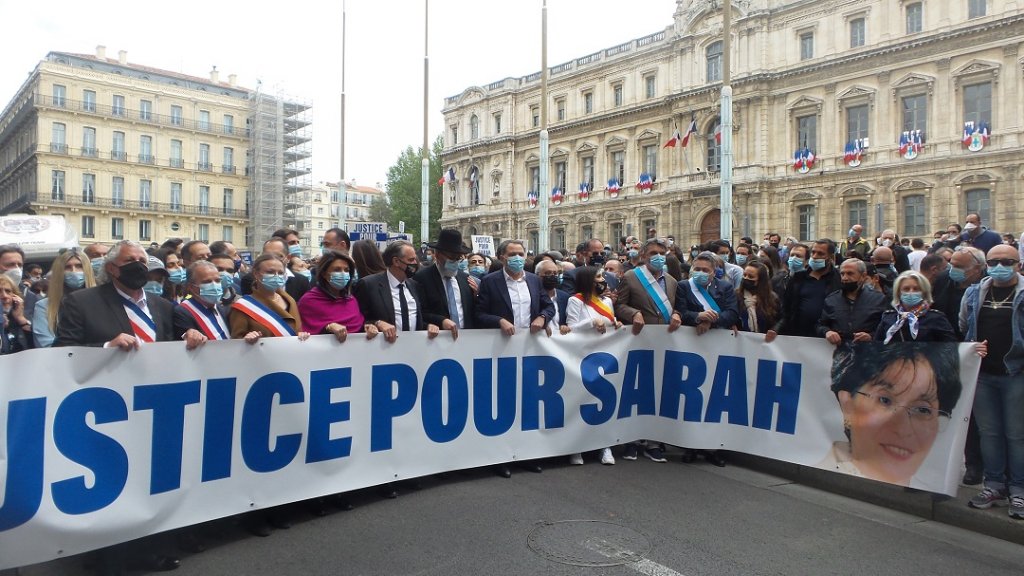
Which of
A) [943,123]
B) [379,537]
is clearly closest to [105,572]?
[379,537]

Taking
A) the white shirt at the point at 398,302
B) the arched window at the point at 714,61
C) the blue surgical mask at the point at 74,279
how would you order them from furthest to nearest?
the arched window at the point at 714,61
the white shirt at the point at 398,302
the blue surgical mask at the point at 74,279

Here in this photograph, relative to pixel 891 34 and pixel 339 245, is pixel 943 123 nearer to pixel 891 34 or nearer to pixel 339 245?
pixel 891 34

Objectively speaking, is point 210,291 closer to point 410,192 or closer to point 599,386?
point 599,386

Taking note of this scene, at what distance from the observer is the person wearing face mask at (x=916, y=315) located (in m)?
5.35

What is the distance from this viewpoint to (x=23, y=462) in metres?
3.87

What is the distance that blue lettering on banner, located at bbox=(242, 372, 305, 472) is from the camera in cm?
484

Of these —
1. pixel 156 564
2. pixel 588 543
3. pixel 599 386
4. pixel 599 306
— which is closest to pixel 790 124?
pixel 599 306

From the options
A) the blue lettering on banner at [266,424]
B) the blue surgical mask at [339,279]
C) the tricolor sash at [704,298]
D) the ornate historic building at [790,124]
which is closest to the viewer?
the blue lettering on banner at [266,424]

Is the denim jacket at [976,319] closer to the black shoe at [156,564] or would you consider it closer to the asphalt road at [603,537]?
the asphalt road at [603,537]

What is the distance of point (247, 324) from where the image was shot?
201 inches

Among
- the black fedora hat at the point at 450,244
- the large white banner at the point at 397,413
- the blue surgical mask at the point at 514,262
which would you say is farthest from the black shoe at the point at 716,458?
the black fedora hat at the point at 450,244

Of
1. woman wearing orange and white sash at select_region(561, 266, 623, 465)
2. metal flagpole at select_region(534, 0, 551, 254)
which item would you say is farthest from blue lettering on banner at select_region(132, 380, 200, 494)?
metal flagpole at select_region(534, 0, 551, 254)

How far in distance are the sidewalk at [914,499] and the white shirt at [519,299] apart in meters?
2.44

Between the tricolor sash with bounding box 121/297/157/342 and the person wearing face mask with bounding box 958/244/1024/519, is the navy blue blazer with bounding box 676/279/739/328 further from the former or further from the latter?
the tricolor sash with bounding box 121/297/157/342
